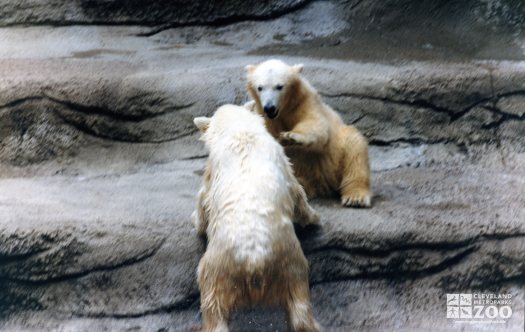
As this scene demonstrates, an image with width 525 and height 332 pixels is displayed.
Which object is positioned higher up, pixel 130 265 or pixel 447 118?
pixel 130 265

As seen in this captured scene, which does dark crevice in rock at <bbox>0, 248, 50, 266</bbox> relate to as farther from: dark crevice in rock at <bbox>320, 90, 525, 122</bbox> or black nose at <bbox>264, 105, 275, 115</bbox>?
dark crevice in rock at <bbox>320, 90, 525, 122</bbox>

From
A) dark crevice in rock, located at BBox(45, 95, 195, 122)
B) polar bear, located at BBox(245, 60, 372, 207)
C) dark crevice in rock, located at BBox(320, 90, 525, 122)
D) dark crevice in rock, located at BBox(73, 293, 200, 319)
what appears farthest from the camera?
dark crevice in rock, located at BBox(320, 90, 525, 122)

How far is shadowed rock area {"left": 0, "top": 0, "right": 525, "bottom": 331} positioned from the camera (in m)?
3.99

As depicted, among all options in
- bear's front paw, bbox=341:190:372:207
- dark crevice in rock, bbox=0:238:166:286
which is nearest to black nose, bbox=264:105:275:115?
bear's front paw, bbox=341:190:372:207

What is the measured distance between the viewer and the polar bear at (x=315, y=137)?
4488 mm

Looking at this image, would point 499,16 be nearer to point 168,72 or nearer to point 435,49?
point 435,49

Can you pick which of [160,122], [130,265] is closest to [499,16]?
[160,122]

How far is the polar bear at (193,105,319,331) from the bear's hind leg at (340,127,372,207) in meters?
0.93

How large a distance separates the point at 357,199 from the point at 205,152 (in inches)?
55.7

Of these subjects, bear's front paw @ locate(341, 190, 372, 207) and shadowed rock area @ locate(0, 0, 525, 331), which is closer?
shadowed rock area @ locate(0, 0, 525, 331)

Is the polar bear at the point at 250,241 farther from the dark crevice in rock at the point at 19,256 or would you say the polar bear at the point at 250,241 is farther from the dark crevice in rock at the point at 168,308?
the dark crevice in rock at the point at 19,256

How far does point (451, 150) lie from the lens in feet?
18.5

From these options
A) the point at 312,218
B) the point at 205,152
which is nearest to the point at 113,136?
the point at 205,152

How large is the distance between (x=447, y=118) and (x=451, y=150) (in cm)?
28
